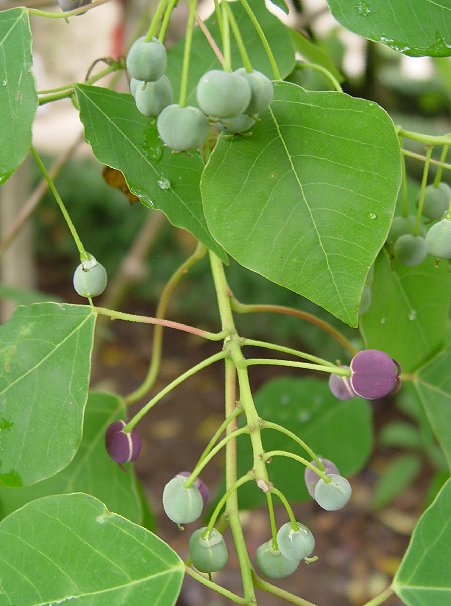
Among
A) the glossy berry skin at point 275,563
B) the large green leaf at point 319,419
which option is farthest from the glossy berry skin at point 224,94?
the large green leaf at point 319,419

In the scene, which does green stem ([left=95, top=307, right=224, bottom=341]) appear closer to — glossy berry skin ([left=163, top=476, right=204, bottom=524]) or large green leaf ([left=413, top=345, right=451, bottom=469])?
glossy berry skin ([left=163, top=476, right=204, bottom=524])

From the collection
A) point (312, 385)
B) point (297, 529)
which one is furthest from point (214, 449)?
point (312, 385)

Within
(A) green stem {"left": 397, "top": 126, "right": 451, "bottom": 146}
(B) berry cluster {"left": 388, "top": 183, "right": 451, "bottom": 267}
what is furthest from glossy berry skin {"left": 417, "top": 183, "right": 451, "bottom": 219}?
(A) green stem {"left": 397, "top": 126, "right": 451, "bottom": 146}

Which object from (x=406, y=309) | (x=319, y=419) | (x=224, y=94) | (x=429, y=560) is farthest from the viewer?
(x=319, y=419)

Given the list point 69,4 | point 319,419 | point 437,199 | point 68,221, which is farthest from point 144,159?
point 319,419

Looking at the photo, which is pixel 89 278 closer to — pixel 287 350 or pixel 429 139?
pixel 287 350

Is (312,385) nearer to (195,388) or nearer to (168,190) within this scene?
(168,190)
